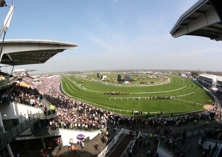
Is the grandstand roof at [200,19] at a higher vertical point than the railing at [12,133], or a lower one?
higher

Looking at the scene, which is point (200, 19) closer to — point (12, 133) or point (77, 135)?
point (12, 133)

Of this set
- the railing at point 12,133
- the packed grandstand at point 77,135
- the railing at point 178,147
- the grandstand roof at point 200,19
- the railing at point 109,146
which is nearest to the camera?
the grandstand roof at point 200,19

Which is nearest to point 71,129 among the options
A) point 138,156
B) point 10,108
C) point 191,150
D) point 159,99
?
point 10,108

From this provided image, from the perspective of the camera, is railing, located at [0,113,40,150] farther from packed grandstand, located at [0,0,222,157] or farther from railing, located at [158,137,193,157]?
railing, located at [158,137,193,157]

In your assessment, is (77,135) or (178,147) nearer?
(178,147)

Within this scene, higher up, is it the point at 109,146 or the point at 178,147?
the point at 178,147

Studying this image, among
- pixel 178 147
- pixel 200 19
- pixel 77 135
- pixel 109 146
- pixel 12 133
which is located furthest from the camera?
pixel 77 135

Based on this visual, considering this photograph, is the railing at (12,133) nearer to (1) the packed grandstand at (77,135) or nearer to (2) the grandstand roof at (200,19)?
(1) the packed grandstand at (77,135)

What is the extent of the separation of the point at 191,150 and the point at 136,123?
8797 millimetres

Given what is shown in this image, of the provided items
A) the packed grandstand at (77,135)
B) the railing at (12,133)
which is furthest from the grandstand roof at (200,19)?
the railing at (12,133)

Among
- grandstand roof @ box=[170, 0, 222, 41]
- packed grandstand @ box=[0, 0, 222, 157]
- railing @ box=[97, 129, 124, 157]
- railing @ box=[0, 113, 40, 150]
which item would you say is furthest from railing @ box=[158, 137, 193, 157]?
railing @ box=[0, 113, 40, 150]

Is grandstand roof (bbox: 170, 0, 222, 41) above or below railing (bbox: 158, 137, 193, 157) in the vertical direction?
above

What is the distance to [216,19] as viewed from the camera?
24.5 ft

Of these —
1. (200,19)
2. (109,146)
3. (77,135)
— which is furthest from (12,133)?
(200,19)
